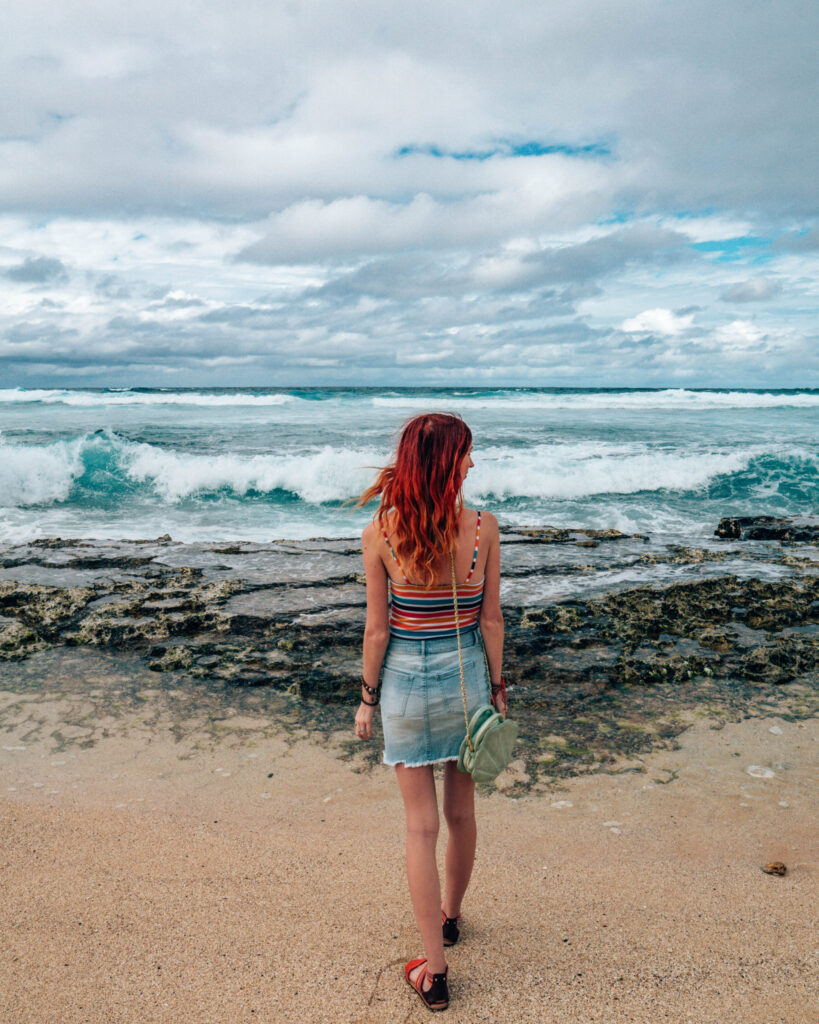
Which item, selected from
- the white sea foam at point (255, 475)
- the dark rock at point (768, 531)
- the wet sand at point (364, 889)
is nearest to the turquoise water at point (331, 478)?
the white sea foam at point (255, 475)

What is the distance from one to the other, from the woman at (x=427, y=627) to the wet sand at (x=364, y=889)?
377mm

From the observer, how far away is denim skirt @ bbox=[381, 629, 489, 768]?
7.30 ft

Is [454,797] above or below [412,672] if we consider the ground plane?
below

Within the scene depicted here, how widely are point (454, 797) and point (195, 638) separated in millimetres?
3565

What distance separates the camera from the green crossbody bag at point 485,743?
215 centimetres

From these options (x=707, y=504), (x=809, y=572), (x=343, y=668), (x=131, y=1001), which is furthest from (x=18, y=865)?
(x=707, y=504)

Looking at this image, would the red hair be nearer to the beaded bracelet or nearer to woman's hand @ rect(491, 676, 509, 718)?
the beaded bracelet

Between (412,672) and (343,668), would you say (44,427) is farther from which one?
(412,672)

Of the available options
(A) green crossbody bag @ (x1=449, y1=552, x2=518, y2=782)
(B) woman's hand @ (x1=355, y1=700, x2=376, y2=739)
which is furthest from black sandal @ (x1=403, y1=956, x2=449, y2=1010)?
(B) woman's hand @ (x1=355, y1=700, x2=376, y2=739)

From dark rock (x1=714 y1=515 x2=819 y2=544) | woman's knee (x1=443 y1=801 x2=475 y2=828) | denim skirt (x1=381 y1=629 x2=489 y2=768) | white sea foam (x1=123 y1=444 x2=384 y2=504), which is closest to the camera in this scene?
denim skirt (x1=381 y1=629 x2=489 y2=768)

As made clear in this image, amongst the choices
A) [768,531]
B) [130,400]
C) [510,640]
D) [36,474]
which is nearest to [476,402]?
[130,400]

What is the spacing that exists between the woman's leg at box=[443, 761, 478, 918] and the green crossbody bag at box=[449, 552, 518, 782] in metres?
0.14

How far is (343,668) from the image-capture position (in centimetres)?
482

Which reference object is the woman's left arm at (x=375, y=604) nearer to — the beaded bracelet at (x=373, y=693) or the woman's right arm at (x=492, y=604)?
the beaded bracelet at (x=373, y=693)
